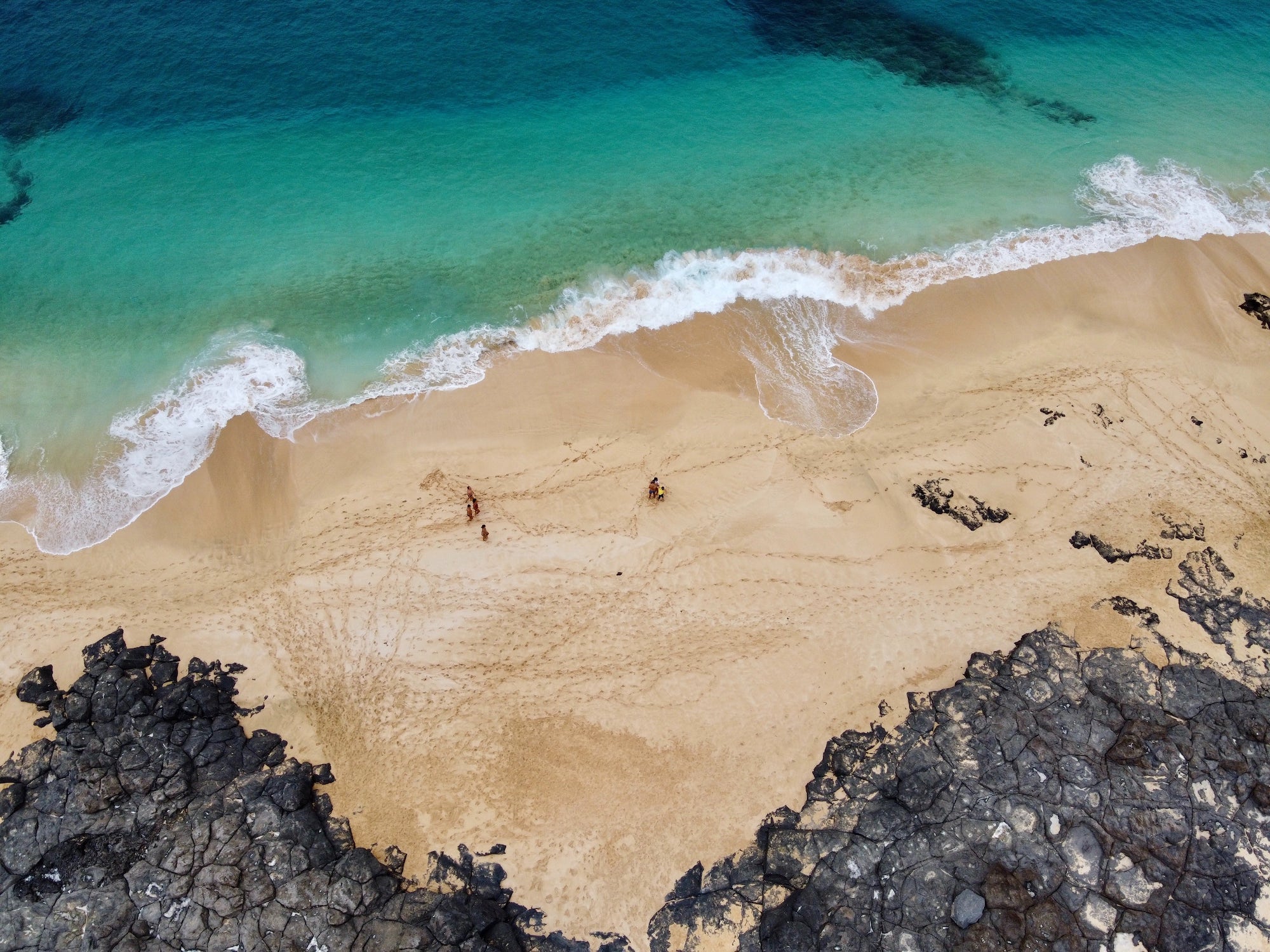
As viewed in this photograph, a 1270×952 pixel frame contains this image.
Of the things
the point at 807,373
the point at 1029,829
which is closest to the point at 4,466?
the point at 807,373

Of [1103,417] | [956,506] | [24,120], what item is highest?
[24,120]

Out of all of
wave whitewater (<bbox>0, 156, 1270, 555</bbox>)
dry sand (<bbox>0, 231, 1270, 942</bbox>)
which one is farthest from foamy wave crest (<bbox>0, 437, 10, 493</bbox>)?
dry sand (<bbox>0, 231, 1270, 942</bbox>)

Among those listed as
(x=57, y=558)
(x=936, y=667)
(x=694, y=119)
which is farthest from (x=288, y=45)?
(x=936, y=667)

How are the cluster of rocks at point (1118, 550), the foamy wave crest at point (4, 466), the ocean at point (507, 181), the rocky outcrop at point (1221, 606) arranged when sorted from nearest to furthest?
the rocky outcrop at point (1221, 606)
the cluster of rocks at point (1118, 550)
the foamy wave crest at point (4, 466)
the ocean at point (507, 181)

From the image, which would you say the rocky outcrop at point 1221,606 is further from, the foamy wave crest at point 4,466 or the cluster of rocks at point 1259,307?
the foamy wave crest at point 4,466

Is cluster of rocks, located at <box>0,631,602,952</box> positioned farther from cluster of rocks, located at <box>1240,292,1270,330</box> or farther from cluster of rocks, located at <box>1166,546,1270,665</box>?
cluster of rocks, located at <box>1240,292,1270,330</box>

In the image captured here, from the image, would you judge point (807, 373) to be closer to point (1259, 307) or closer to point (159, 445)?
point (1259, 307)

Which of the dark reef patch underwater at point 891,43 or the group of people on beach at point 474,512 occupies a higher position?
the dark reef patch underwater at point 891,43

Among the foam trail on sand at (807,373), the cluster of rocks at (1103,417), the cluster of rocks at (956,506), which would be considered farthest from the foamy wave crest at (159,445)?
the cluster of rocks at (1103,417)
